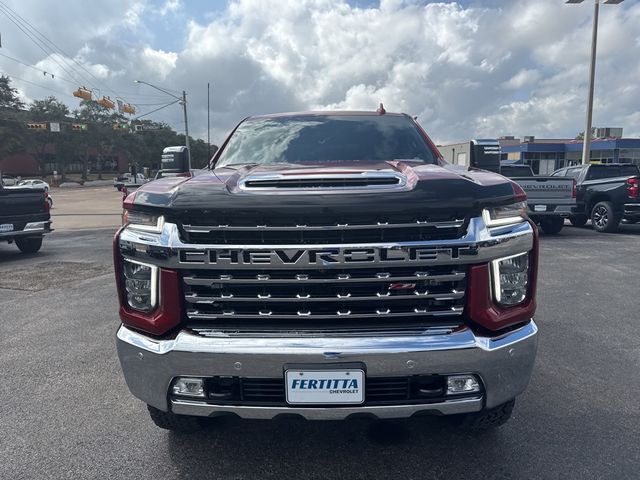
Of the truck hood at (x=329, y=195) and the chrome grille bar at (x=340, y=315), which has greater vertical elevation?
the truck hood at (x=329, y=195)

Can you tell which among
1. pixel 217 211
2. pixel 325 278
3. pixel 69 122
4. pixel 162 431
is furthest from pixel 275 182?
pixel 69 122

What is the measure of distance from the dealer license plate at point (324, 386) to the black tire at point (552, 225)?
467 inches

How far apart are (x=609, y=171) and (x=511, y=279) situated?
13.5 meters

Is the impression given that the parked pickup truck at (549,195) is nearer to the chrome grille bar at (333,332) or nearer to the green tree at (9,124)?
the chrome grille bar at (333,332)

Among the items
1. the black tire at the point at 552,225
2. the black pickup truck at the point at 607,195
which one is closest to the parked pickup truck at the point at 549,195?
the black pickup truck at the point at 607,195

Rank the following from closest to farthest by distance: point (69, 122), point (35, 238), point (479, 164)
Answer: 1. point (479, 164)
2. point (35, 238)
3. point (69, 122)

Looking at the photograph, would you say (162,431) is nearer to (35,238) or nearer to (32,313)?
(32,313)

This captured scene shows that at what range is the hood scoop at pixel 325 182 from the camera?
238cm

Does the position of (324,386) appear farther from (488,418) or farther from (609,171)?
(609,171)

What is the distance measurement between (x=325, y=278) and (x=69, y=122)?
74.0 meters

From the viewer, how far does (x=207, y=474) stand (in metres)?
2.66

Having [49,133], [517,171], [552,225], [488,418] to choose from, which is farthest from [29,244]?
[49,133]

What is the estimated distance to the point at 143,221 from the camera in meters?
2.47

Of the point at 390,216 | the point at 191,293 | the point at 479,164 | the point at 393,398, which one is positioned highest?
the point at 479,164
